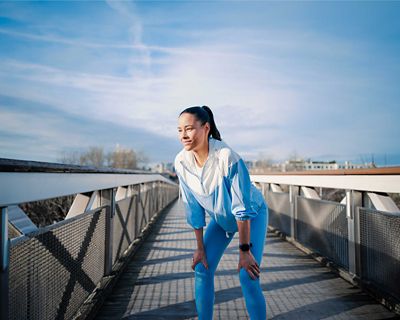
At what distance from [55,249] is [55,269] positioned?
0.38 feet

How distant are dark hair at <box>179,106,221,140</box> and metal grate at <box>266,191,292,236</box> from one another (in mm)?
4100

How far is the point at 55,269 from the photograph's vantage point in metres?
2.07

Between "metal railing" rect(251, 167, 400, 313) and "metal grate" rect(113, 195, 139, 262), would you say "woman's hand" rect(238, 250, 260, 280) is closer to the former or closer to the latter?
"metal railing" rect(251, 167, 400, 313)

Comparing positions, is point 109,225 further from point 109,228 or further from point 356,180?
point 356,180

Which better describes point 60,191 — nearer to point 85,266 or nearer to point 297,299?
point 85,266

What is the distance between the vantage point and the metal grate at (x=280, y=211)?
6.25 meters

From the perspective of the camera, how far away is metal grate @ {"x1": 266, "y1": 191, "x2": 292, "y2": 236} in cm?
625

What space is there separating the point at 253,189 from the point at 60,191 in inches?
44.0

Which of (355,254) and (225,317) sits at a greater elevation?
(355,254)

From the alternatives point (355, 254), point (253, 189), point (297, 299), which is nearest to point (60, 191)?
point (253, 189)

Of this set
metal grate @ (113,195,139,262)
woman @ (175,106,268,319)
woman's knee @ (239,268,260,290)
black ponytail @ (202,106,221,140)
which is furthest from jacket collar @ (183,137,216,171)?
metal grate @ (113,195,139,262)

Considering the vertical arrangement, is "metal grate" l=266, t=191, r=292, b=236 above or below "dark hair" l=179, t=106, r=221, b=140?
below

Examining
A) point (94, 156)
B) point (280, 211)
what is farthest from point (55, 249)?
point (94, 156)

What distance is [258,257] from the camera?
220 centimetres
